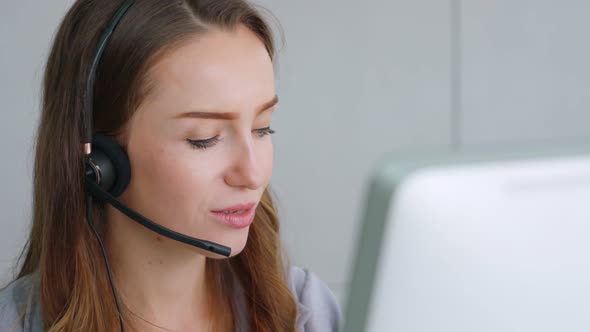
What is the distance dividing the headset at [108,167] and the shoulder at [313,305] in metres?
0.28

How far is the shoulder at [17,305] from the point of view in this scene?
3.91 ft

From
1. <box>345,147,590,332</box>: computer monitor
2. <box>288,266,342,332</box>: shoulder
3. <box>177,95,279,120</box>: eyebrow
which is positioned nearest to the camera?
<box>345,147,590,332</box>: computer monitor

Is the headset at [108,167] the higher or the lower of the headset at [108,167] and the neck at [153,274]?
the higher

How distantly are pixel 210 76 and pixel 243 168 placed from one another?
137mm

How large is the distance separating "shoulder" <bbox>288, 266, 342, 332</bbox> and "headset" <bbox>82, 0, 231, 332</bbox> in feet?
0.93

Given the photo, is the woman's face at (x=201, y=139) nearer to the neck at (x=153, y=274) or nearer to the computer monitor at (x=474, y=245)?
the neck at (x=153, y=274)

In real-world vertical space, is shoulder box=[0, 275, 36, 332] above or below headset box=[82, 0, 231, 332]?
below

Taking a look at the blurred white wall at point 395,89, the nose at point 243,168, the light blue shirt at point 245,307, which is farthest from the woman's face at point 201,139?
the blurred white wall at point 395,89

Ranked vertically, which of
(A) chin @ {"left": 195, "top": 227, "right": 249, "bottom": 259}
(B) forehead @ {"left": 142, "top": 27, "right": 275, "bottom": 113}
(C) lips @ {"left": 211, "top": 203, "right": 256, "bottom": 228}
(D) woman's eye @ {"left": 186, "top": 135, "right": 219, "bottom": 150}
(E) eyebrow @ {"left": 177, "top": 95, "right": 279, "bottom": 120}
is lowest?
(A) chin @ {"left": 195, "top": 227, "right": 249, "bottom": 259}

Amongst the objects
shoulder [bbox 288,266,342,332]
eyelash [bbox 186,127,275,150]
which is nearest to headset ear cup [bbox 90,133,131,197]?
eyelash [bbox 186,127,275,150]

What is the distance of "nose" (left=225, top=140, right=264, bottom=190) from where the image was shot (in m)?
1.08

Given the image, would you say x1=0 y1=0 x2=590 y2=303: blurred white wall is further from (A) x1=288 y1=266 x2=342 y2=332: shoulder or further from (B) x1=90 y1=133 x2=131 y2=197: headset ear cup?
(B) x1=90 y1=133 x2=131 y2=197: headset ear cup

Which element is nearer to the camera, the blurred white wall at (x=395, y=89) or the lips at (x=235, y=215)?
the lips at (x=235, y=215)

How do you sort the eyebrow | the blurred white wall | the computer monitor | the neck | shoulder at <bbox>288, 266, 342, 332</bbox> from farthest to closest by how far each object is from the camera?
the blurred white wall
shoulder at <bbox>288, 266, 342, 332</bbox>
the neck
the eyebrow
the computer monitor
